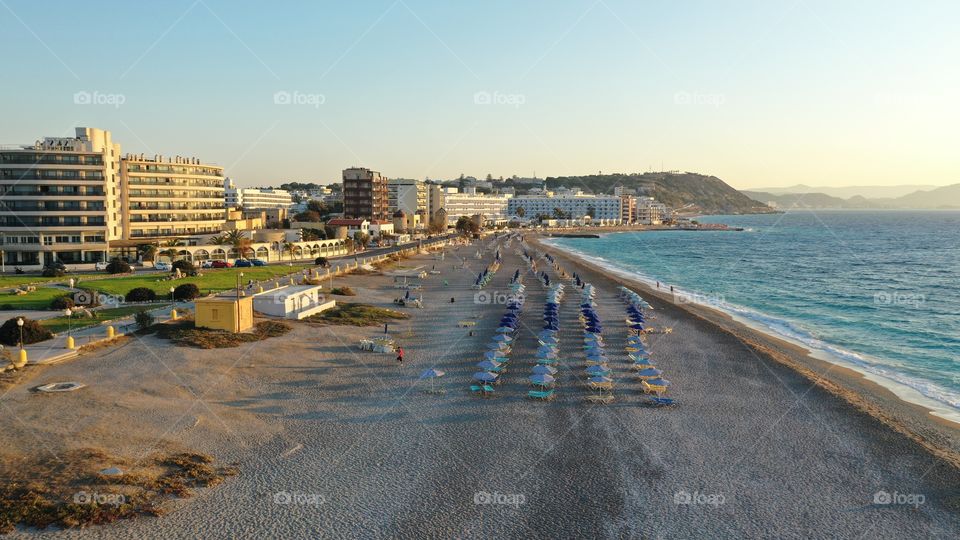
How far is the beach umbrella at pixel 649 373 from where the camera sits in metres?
27.0

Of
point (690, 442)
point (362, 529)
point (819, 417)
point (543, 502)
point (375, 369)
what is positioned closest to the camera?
point (362, 529)

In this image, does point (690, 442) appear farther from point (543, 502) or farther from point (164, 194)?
point (164, 194)

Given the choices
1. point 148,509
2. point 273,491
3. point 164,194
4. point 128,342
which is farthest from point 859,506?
point 164,194

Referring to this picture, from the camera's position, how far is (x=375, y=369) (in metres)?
28.3

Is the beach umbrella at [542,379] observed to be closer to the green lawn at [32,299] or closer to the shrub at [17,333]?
the shrub at [17,333]

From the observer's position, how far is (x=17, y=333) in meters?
27.7

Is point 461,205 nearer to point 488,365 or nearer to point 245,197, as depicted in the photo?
point 245,197

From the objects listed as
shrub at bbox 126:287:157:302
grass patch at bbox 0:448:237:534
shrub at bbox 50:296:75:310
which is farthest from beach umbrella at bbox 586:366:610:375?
shrub at bbox 50:296:75:310

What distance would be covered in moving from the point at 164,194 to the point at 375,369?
198ft

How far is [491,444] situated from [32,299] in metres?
36.1

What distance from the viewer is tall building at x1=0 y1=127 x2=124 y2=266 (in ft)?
201

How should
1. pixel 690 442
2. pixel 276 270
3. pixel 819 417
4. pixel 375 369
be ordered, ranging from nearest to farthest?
1. pixel 690 442
2. pixel 819 417
3. pixel 375 369
4. pixel 276 270

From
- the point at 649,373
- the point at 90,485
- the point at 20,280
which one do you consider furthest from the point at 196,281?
the point at 649,373

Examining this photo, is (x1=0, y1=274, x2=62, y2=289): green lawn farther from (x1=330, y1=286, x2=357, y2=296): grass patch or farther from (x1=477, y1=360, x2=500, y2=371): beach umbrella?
(x1=477, y1=360, x2=500, y2=371): beach umbrella
